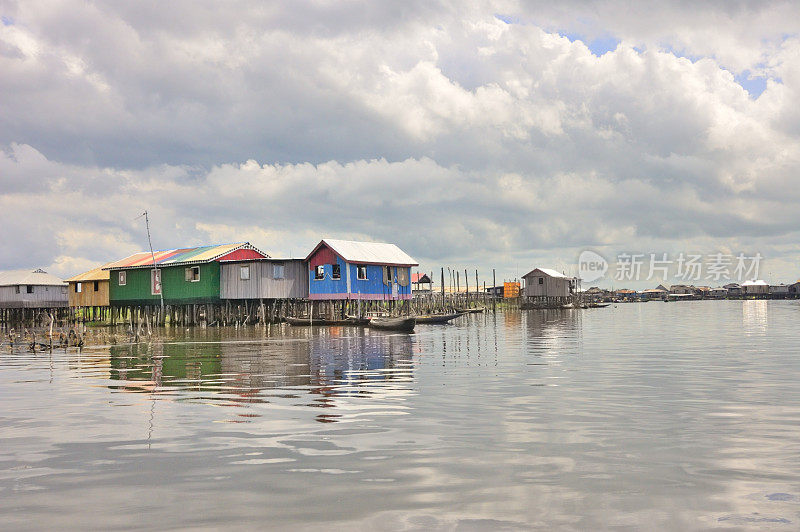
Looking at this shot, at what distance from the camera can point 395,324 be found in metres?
45.6

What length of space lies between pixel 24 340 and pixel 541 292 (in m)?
85.5

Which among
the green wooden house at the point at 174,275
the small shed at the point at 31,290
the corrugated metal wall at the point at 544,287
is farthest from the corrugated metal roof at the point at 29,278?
the corrugated metal wall at the point at 544,287

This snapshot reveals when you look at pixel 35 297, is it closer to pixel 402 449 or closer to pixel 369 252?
pixel 369 252

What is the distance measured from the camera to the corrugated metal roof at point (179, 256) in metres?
60.6

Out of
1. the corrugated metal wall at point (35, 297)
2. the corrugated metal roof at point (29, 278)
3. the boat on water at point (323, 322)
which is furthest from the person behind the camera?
the corrugated metal roof at point (29, 278)

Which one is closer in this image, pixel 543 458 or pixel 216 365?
pixel 543 458

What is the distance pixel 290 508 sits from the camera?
24.7 ft

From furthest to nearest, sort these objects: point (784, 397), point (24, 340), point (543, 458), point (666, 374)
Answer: point (24, 340)
point (666, 374)
point (784, 397)
point (543, 458)

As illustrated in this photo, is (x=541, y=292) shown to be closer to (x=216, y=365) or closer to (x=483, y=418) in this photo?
(x=216, y=365)

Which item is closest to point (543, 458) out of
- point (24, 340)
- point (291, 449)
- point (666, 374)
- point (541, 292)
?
point (291, 449)

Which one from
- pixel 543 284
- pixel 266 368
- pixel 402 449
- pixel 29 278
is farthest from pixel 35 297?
pixel 402 449

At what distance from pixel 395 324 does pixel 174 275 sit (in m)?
26.5

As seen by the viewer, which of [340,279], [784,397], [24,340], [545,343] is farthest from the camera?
[340,279]

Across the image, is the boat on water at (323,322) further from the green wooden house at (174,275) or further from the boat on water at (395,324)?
the green wooden house at (174,275)
